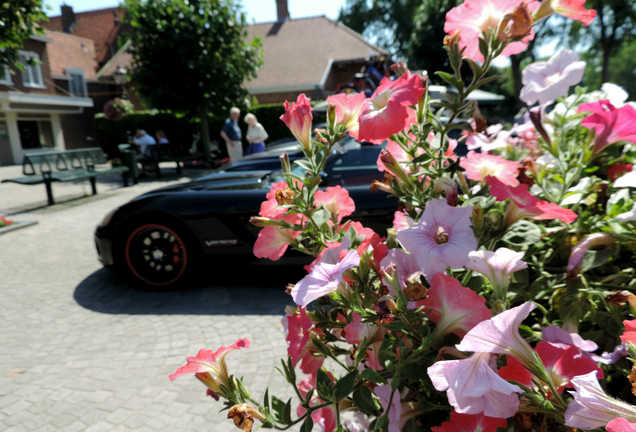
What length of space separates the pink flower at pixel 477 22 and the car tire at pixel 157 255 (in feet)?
11.4

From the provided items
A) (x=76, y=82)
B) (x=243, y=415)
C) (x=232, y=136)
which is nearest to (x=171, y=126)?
(x=76, y=82)

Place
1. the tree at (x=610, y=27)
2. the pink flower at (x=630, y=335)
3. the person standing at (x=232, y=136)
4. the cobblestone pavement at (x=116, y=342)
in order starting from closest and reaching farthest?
the pink flower at (x=630, y=335) → the cobblestone pavement at (x=116, y=342) → the person standing at (x=232, y=136) → the tree at (x=610, y=27)

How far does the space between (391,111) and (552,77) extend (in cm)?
68

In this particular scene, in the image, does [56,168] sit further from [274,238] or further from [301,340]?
[301,340]

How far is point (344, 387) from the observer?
32.4 inches

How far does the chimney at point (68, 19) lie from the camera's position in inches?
1560

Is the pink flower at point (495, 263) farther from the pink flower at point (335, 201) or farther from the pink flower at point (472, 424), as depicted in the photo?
the pink flower at point (335, 201)

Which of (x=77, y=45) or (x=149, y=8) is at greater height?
(x=77, y=45)

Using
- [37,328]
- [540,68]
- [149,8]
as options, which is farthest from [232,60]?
[540,68]

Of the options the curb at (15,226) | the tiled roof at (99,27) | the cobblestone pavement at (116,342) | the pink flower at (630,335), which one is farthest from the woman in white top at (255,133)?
the tiled roof at (99,27)

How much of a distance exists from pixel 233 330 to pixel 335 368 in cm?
96

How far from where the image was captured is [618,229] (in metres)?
0.97

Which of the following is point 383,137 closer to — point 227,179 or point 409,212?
point 409,212

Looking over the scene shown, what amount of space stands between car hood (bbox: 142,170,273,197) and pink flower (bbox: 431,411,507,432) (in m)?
3.33
